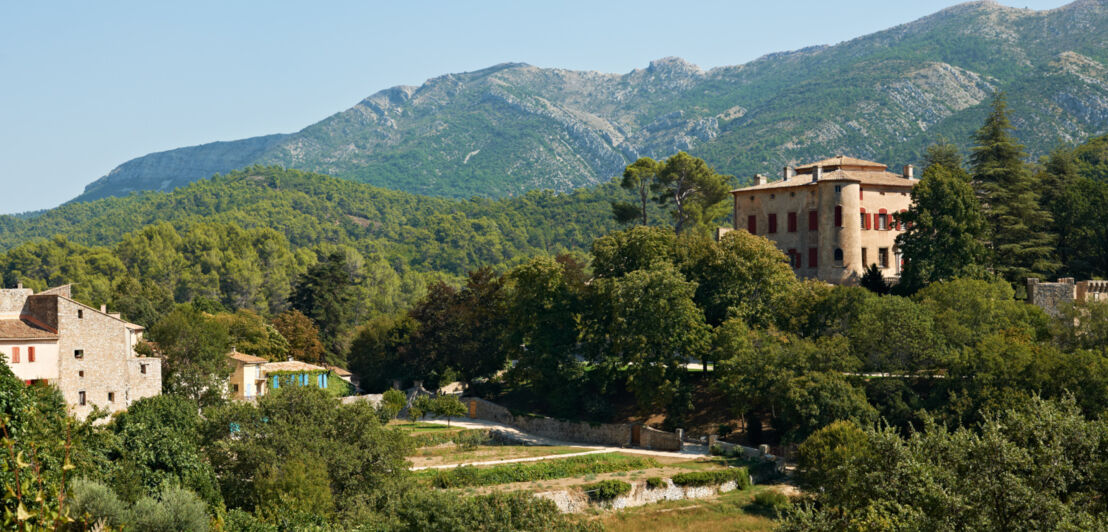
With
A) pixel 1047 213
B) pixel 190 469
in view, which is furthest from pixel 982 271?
pixel 190 469

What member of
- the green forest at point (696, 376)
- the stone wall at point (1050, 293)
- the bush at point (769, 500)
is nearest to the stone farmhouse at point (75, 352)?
the green forest at point (696, 376)

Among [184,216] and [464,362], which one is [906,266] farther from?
[184,216]

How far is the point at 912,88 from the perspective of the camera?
186 meters

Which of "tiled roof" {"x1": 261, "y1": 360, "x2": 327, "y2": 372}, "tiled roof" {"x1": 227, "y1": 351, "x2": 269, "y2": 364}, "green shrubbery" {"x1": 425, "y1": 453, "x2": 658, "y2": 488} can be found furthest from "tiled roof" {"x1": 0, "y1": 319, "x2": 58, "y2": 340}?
"tiled roof" {"x1": 261, "y1": 360, "x2": 327, "y2": 372}

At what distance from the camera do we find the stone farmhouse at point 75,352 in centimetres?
4228

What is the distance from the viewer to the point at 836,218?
55.8 m

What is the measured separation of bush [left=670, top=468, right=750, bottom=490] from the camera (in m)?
41.1

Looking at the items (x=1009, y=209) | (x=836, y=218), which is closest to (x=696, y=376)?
(x=836, y=218)

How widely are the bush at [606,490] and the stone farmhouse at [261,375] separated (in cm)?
2285

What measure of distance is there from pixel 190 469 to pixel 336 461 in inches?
182

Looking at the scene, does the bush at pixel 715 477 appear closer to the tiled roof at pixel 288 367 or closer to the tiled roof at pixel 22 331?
the tiled roof at pixel 22 331

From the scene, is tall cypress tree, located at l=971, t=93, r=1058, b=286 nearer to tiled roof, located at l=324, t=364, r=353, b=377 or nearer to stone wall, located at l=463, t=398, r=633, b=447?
stone wall, located at l=463, t=398, r=633, b=447

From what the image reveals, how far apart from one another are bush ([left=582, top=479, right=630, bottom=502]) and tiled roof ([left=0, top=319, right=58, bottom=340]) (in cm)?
2341

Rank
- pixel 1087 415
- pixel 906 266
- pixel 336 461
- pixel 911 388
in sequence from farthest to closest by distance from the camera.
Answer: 1. pixel 906 266
2. pixel 911 388
3. pixel 1087 415
4. pixel 336 461
